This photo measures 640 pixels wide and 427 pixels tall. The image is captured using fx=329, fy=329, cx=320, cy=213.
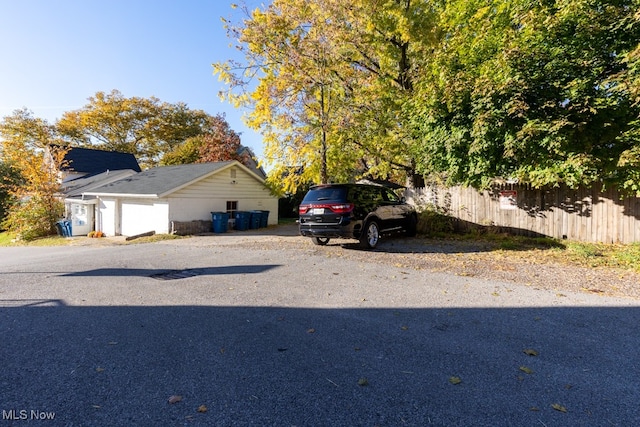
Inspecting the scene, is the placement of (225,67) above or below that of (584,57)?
above

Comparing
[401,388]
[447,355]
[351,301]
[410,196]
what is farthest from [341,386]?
[410,196]

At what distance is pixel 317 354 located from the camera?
3.20 metres

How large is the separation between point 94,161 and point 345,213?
99.7 feet

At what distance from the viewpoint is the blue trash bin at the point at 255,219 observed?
17.7 metres

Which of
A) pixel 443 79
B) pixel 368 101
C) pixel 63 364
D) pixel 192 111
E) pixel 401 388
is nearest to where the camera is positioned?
pixel 401 388

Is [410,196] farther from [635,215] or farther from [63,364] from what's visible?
[63,364]

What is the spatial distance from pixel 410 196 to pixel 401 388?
1173 centimetres

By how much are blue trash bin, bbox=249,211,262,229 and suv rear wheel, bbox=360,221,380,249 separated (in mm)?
9722

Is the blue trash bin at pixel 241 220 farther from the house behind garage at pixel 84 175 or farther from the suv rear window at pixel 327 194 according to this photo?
the suv rear window at pixel 327 194

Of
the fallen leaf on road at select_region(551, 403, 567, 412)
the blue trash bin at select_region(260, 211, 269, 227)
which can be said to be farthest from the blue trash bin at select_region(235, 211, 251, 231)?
the fallen leaf on road at select_region(551, 403, 567, 412)

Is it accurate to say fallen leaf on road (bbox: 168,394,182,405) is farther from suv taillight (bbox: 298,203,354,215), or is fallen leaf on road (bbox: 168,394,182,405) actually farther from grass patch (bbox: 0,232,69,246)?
grass patch (bbox: 0,232,69,246)

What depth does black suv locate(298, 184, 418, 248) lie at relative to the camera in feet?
28.3

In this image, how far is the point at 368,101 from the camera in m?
13.2

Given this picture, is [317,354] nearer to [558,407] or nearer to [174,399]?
[174,399]
